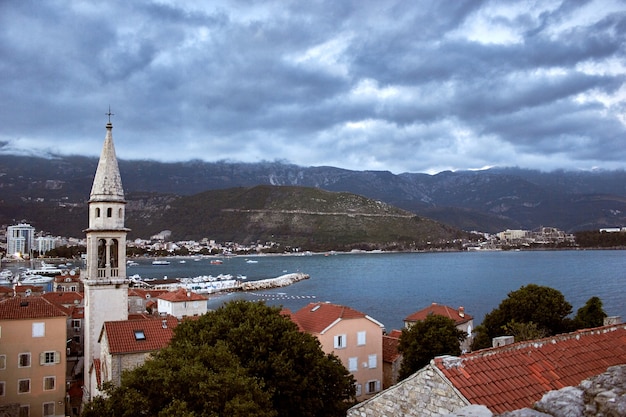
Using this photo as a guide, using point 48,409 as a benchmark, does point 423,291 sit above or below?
below

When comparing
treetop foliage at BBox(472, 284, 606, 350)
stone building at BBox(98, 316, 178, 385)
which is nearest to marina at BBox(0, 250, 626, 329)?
treetop foliage at BBox(472, 284, 606, 350)

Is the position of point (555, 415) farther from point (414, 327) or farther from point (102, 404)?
point (414, 327)

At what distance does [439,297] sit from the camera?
3460 inches

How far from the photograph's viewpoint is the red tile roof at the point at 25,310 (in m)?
24.9

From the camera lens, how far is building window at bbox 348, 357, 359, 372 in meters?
27.8

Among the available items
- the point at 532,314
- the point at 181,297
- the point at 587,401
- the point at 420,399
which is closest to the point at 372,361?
the point at 532,314

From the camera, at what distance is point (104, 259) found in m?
23.5

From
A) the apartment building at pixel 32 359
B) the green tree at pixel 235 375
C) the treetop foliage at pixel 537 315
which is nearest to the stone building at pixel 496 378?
the green tree at pixel 235 375

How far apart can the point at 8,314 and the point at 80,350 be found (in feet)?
43.3

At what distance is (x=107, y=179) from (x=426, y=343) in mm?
17231

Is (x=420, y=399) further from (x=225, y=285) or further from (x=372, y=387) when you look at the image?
(x=225, y=285)

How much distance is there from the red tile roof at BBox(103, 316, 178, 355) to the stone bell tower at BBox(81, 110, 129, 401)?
203cm

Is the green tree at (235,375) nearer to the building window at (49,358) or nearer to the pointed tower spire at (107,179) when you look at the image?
the pointed tower spire at (107,179)

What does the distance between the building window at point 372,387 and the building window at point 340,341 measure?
2493mm
